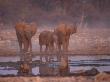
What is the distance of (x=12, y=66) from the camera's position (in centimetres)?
1517

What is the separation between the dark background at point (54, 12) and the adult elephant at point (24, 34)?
18cm

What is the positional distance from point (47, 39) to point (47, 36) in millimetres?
111

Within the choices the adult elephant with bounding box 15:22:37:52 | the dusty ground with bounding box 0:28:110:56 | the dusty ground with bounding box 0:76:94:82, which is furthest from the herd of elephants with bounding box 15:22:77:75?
the dusty ground with bounding box 0:76:94:82

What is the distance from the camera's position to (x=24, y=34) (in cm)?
1536

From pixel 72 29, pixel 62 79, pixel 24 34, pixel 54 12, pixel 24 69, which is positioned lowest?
pixel 62 79

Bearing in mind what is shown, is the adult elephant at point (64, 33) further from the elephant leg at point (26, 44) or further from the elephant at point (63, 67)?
the elephant leg at point (26, 44)

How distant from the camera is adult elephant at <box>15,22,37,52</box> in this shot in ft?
50.3

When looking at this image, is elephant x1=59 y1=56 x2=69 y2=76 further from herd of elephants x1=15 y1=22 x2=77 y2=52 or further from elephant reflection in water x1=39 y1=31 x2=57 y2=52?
elephant reflection in water x1=39 y1=31 x2=57 y2=52

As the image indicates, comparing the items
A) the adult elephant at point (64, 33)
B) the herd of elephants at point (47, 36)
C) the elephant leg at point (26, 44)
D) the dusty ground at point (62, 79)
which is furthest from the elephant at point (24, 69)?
the adult elephant at point (64, 33)

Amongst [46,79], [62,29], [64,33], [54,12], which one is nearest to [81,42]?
[64,33]

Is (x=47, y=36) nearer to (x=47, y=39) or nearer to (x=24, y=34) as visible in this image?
(x=47, y=39)

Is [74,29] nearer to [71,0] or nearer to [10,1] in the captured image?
[71,0]

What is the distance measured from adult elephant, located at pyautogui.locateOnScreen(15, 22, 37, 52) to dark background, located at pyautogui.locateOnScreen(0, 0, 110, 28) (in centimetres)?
18

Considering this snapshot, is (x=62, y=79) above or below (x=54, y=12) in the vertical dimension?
below
